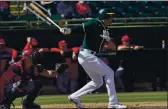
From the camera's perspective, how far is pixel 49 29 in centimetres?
1691

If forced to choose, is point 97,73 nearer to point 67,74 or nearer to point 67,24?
point 67,74

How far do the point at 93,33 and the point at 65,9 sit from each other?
921 cm

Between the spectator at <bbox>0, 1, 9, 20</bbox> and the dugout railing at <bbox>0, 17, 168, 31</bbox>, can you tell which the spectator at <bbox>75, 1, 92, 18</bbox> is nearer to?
the dugout railing at <bbox>0, 17, 168, 31</bbox>

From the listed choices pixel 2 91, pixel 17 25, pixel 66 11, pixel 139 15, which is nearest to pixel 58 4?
pixel 66 11

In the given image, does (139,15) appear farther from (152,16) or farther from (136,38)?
(136,38)

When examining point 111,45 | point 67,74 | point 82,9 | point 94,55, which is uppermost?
point 82,9

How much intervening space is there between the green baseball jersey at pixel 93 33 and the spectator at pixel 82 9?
911 cm

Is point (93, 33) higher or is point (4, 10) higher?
point (93, 33)

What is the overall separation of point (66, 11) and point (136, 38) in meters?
3.29

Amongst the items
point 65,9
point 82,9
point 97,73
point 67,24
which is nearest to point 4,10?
point 65,9

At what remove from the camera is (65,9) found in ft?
62.1

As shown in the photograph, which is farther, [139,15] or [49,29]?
[139,15]

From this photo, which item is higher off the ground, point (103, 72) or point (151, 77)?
point (103, 72)

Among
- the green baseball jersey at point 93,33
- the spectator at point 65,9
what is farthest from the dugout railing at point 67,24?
the green baseball jersey at point 93,33
